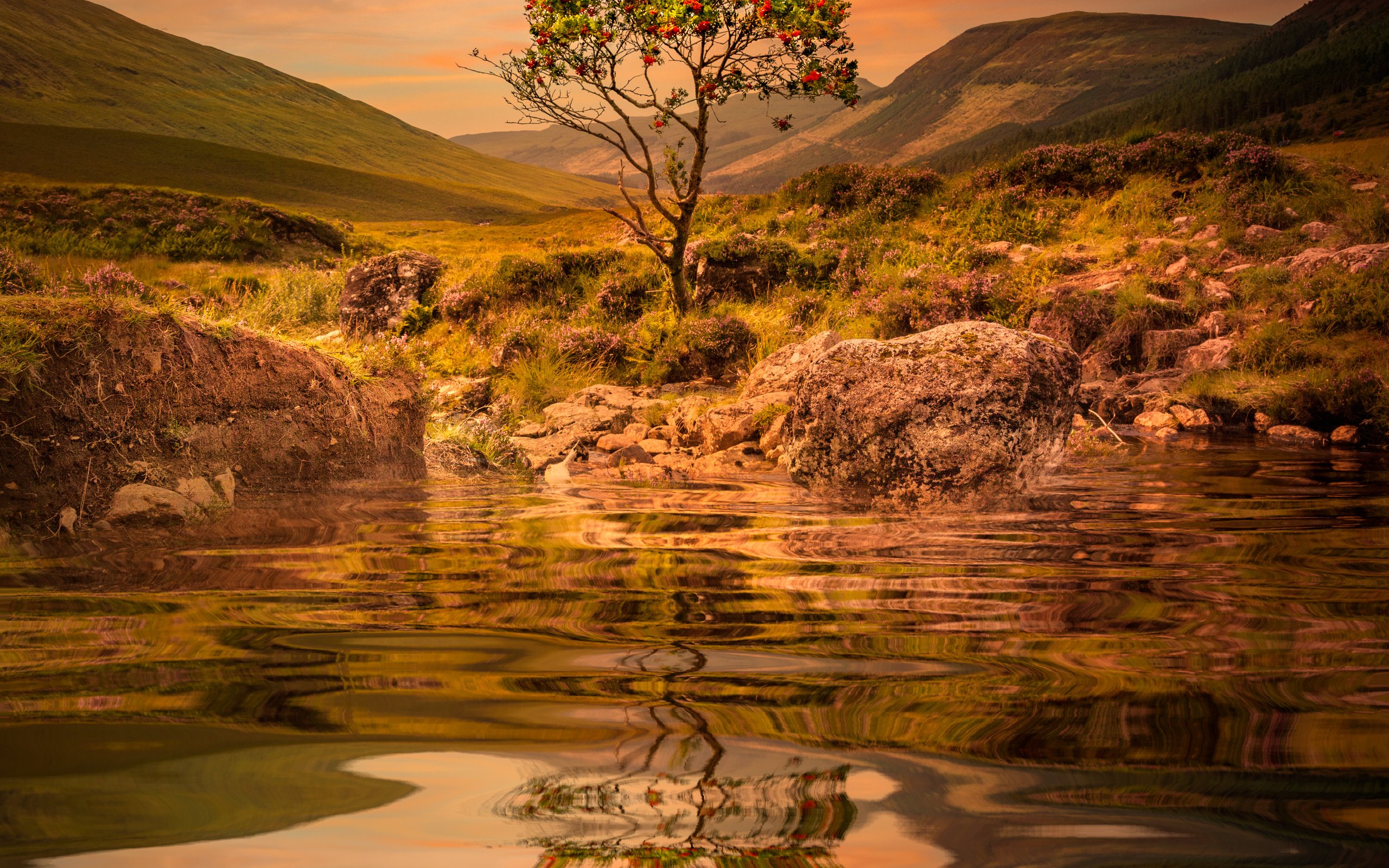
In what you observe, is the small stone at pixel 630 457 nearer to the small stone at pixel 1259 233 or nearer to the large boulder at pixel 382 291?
the large boulder at pixel 382 291

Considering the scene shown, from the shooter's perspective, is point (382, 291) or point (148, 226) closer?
point (382, 291)

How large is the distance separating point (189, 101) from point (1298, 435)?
151m

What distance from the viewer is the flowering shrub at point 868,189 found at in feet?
63.2

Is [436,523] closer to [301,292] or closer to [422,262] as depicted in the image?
[422,262]

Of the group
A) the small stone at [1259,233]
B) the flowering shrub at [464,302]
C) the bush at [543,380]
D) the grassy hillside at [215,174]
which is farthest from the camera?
the grassy hillside at [215,174]

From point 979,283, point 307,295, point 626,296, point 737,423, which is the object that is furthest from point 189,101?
point 737,423

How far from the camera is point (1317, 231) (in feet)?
45.5

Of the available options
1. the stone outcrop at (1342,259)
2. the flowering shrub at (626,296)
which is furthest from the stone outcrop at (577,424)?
the stone outcrop at (1342,259)

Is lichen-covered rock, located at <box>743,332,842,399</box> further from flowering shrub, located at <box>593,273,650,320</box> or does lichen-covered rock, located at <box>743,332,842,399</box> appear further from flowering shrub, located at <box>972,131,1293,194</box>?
flowering shrub, located at <box>972,131,1293,194</box>

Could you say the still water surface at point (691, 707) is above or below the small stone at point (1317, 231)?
below

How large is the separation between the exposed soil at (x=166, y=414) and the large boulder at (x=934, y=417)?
2941 mm

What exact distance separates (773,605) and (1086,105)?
169 m

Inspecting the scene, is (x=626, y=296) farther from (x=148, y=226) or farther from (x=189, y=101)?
(x=189, y=101)

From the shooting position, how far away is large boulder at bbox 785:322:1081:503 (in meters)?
4.98
